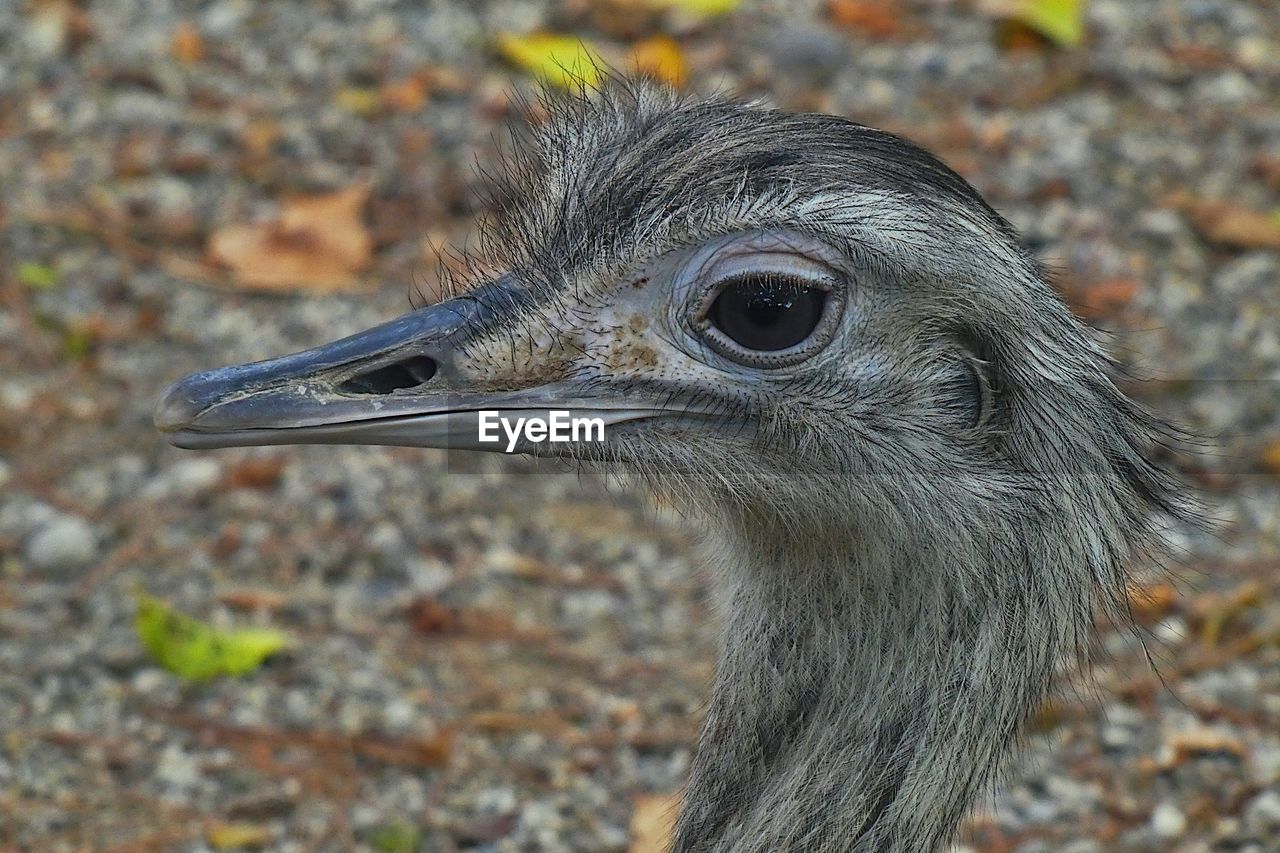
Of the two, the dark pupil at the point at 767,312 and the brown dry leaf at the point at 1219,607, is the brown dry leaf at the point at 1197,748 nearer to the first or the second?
the brown dry leaf at the point at 1219,607

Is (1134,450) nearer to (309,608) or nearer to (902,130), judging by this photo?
(309,608)

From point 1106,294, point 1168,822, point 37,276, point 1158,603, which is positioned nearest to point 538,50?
point 37,276

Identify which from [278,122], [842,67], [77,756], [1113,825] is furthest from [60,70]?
[1113,825]

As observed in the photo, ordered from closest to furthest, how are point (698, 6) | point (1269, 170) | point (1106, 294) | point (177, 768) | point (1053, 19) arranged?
point (177, 768)
point (1106, 294)
point (1269, 170)
point (1053, 19)
point (698, 6)

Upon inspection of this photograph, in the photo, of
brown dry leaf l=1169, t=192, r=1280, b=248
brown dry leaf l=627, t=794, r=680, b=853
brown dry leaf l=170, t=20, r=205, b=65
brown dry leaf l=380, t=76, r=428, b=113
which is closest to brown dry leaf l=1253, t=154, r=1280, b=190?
brown dry leaf l=1169, t=192, r=1280, b=248

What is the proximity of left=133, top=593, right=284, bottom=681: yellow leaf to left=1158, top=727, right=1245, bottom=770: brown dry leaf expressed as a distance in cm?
191

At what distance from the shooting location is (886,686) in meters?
2.52

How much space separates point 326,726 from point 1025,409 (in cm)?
193

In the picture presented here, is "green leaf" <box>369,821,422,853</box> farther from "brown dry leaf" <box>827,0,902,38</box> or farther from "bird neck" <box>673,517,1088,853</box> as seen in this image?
"brown dry leaf" <box>827,0,902,38</box>

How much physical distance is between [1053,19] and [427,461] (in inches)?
108

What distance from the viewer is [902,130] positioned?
5703 mm

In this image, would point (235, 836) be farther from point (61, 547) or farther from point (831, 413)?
point (831, 413)

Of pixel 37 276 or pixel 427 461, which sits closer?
pixel 427 461

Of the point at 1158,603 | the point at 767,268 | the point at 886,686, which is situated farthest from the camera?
the point at 1158,603
